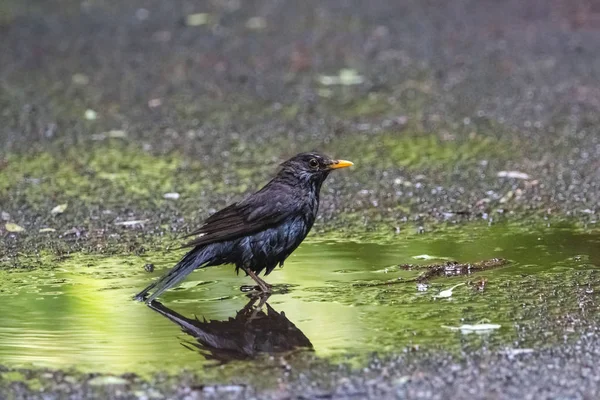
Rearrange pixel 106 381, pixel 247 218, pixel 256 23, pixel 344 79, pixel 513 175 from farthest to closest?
pixel 256 23 → pixel 344 79 → pixel 513 175 → pixel 247 218 → pixel 106 381

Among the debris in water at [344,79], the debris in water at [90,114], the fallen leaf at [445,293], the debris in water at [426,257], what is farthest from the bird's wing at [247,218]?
the debris in water at [344,79]

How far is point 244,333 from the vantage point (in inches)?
211

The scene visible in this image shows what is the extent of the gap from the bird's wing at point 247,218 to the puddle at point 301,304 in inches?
12.0

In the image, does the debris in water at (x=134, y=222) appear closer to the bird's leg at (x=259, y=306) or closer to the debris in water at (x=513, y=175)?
the bird's leg at (x=259, y=306)

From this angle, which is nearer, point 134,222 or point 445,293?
point 445,293

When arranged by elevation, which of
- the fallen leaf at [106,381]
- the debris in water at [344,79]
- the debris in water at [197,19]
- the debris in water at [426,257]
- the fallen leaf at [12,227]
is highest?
the debris in water at [197,19]

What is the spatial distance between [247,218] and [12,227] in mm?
1882

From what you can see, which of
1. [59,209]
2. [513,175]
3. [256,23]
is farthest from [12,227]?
[256,23]

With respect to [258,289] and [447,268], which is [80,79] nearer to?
[258,289]

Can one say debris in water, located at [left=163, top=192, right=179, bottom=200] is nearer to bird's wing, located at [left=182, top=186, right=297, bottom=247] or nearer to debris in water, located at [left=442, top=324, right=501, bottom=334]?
bird's wing, located at [left=182, top=186, right=297, bottom=247]

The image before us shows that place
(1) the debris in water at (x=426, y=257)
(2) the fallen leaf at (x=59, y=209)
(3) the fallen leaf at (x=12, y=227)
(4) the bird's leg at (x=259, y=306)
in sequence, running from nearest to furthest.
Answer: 1. (4) the bird's leg at (x=259, y=306)
2. (1) the debris in water at (x=426, y=257)
3. (3) the fallen leaf at (x=12, y=227)
4. (2) the fallen leaf at (x=59, y=209)

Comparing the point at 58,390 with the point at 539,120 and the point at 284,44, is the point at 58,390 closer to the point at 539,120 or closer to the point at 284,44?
the point at 539,120

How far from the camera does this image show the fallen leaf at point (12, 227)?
23.7 ft

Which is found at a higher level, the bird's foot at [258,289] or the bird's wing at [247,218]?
the bird's wing at [247,218]
